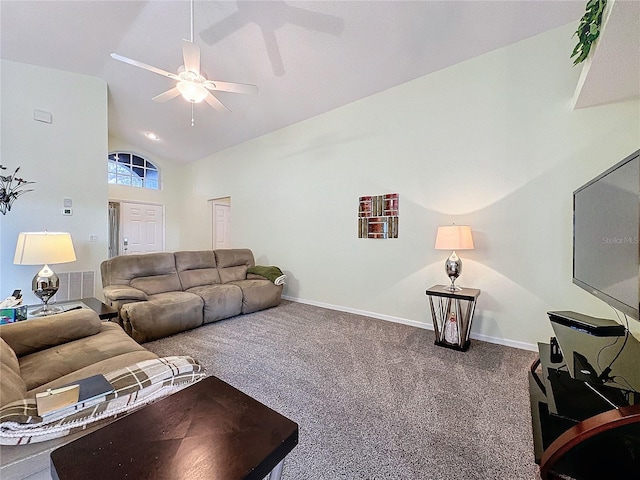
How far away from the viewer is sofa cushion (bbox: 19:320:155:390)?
4.76ft

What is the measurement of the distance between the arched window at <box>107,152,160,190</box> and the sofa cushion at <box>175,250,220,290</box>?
12.6 ft

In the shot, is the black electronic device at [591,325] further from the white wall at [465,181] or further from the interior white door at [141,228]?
the interior white door at [141,228]

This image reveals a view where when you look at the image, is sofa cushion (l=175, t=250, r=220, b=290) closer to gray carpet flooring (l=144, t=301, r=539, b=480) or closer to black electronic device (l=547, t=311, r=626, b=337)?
gray carpet flooring (l=144, t=301, r=539, b=480)

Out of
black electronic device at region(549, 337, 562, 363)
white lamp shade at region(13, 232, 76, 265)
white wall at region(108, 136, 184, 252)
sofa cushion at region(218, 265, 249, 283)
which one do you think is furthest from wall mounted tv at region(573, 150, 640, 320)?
white wall at region(108, 136, 184, 252)

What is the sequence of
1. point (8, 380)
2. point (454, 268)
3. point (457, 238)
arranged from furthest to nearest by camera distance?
point (454, 268), point (457, 238), point (8, 380)

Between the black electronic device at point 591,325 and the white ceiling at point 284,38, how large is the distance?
103 inches

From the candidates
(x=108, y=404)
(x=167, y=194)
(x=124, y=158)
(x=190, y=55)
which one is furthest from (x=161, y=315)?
(x=124, y=158)

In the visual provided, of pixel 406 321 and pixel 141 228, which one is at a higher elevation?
pixel 141 228

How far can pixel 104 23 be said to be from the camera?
316 cm

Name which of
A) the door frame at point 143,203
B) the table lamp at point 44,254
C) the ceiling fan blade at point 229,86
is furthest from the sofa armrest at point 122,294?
the door frame at point 143,203

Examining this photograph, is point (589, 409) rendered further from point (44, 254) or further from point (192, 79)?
point (44, 254)

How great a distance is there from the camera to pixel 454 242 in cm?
282

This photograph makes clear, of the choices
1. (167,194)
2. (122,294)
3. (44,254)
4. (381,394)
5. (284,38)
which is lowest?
(381,394)

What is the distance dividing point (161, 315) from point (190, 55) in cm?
255
